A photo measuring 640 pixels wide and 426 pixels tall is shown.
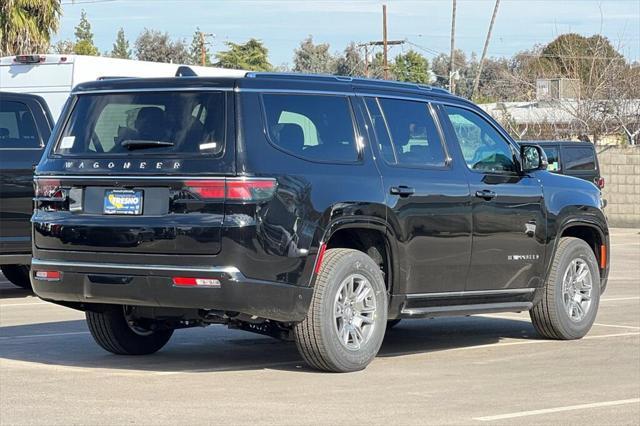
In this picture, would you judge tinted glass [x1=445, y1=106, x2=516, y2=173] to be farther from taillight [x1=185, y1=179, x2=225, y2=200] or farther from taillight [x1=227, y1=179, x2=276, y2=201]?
taillight [x1=185, y1=179, x2=225, y2=200]

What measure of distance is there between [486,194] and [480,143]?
551mm

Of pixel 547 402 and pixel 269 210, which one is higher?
pixel 269 210

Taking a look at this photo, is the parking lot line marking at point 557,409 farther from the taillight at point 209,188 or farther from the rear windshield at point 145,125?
the rear windshield at point 145,125

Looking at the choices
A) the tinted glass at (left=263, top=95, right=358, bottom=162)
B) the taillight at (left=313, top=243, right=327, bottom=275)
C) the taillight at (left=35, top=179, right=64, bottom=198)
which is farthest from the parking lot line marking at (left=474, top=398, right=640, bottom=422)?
Result: the taillight at (left=35, top=179, right=64, bottom=198)

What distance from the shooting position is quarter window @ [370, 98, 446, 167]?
993 cm

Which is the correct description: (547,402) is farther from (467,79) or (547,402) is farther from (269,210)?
(467,79)

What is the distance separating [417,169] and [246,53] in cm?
6516

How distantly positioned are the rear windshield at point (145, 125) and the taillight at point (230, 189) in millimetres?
240

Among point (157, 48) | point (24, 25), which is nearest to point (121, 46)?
point (157, 48)

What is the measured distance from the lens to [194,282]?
341 inches

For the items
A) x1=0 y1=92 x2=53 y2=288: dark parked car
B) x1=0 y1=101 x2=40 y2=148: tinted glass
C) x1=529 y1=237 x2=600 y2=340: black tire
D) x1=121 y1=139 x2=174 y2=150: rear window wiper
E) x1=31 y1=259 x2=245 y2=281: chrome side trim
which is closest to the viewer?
x1=31 y1=259 x2=245 y2=281: chrome side trim

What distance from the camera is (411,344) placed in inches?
444

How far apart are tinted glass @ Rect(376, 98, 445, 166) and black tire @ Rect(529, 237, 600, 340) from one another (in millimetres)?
1738

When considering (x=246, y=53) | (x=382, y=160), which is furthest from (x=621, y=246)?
(x=246, y=53)
